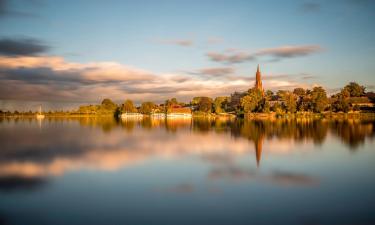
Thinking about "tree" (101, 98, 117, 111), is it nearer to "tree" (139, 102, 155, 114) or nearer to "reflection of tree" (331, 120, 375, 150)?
"tree" (139, 102, 155, 114)

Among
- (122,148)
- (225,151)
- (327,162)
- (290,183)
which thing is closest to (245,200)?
(290,183)

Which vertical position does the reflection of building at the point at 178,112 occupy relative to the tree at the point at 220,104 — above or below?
below

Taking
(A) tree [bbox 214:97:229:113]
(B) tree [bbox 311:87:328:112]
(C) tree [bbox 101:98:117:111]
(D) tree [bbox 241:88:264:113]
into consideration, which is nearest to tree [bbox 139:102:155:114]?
(C) tree [bbox 101:98:117:111]

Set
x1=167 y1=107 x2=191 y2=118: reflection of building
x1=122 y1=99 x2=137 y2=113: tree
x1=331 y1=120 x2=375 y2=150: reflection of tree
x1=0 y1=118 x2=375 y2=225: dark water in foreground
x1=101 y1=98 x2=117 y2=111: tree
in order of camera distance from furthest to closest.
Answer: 1. x1=101 y1=98 x2=117 y2=111: tree
2. x1=122 y1=99 x2=137 y2=113: tree
3. x1=167 y1=107 x2=191 y2=118: reflection of building
4. x1=331 y1=120 x2=375 y2=150: reflection of tree
5. x1=0 y1=118 x2=375 y2=225: dark water in foreground

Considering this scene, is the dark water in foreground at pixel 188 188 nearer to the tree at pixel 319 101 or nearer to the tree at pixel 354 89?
the tree at pixel 319 101

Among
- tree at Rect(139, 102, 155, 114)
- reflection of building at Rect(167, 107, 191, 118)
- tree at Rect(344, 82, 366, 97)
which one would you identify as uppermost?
tree at Rect(344, 82, 366, 97)

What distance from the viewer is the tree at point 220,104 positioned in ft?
458

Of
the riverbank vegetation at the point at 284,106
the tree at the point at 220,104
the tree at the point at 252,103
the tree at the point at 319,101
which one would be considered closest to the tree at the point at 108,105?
the riverbank vegetation at the point at 284,106

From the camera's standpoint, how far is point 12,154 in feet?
81.0

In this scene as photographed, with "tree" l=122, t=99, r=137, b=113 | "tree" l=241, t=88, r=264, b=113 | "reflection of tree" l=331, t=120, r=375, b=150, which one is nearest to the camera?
"reflection of tree" l=331, t=120, r=375, b=150

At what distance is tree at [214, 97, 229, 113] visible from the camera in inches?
5497

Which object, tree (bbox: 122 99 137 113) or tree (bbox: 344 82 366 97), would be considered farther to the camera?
tree (bbox: 122 99 137 113)

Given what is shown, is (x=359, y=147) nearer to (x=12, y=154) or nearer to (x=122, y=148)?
(x=122, y=148)

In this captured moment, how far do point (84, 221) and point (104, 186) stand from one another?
4.77 metres
